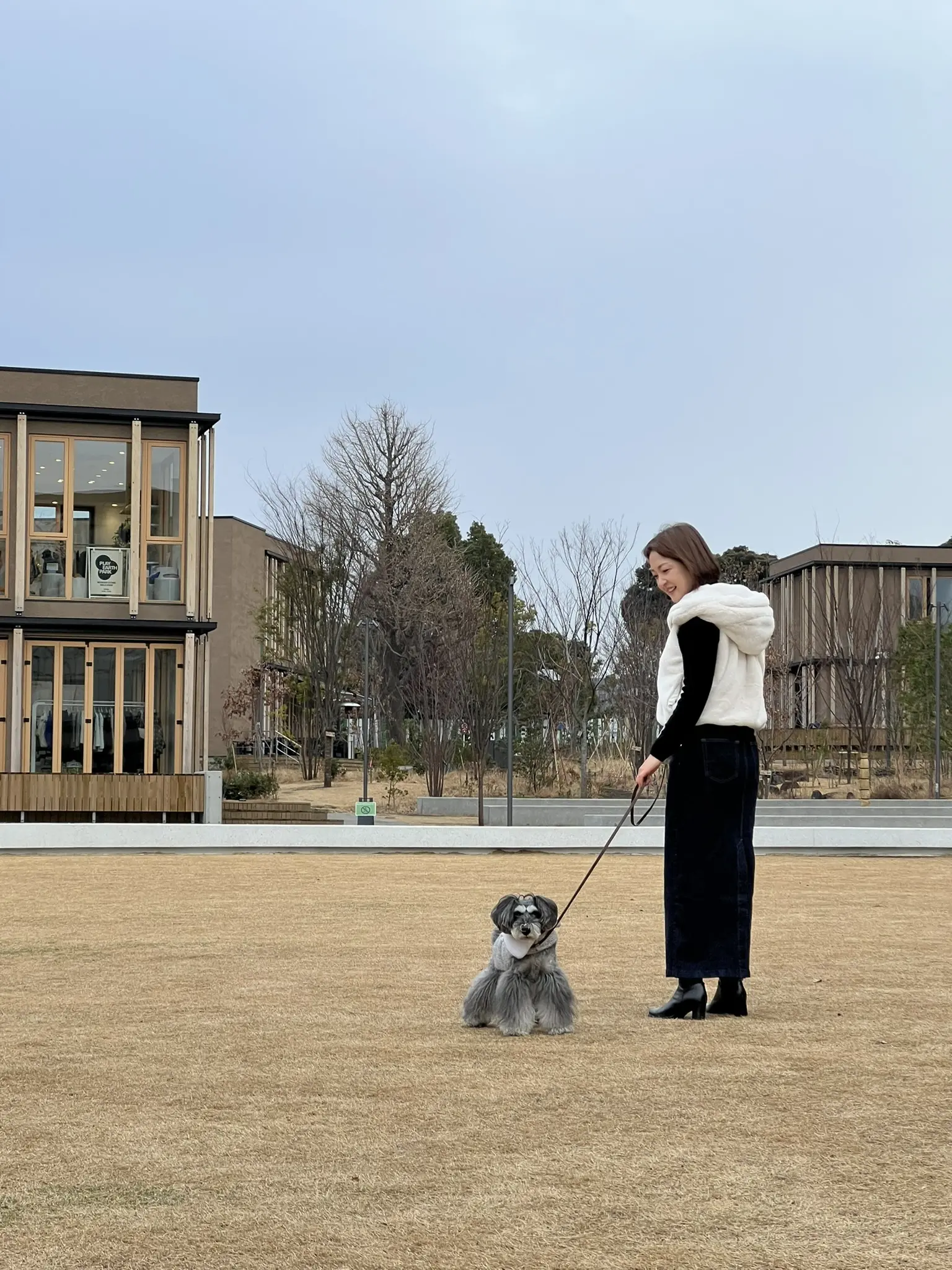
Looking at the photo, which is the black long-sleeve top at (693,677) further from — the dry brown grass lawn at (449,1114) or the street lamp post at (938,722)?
the street lamp post at (938,722)

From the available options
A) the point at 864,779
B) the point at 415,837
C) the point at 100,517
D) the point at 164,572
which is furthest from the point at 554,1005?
the point at 864,779

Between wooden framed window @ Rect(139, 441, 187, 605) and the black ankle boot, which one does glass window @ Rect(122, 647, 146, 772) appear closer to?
wooden framed window @ Rect(139, 441, 187, 605)

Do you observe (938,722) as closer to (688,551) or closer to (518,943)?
(688,551)

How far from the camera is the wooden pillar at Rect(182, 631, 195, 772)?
25.9 m

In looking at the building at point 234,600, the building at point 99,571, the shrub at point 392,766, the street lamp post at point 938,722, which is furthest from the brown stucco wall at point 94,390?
the building at point 234,600

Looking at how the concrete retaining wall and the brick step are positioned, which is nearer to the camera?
the concrete retaining wall

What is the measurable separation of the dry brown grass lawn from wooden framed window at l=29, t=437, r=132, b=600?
17470mm

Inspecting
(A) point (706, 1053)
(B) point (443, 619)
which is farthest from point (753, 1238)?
(B) point (443, 619)

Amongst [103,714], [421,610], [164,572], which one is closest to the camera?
[103,714]

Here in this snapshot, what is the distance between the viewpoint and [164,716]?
1025 inches

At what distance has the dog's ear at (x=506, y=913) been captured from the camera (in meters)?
5.55

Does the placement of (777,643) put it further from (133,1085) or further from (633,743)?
(133,1085)

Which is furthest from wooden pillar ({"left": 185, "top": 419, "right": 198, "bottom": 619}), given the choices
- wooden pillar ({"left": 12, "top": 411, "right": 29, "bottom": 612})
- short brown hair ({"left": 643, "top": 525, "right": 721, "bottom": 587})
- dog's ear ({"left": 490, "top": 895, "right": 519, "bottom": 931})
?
dog's ear ({"left": 490, "top": 895, "right": 519, "bottom": 931})

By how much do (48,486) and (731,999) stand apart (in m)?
21.7
